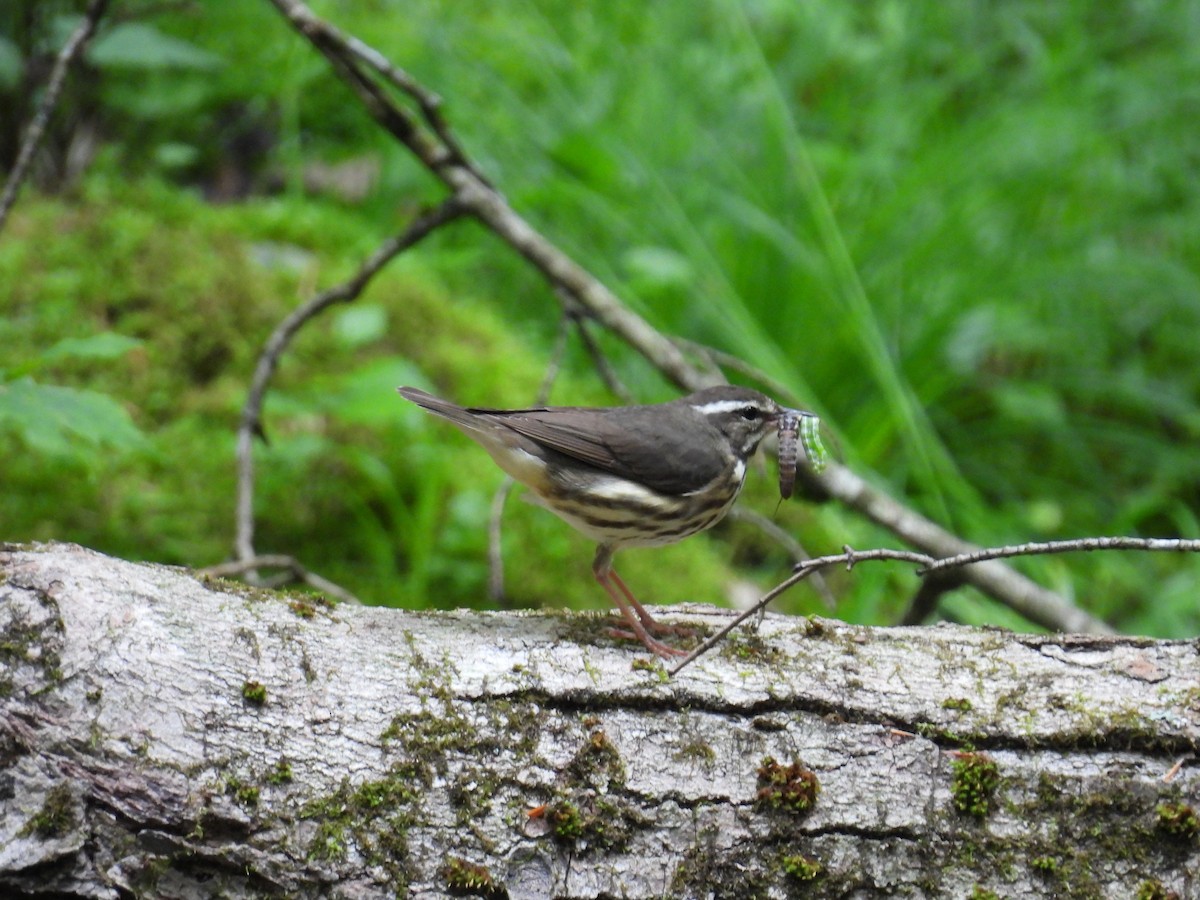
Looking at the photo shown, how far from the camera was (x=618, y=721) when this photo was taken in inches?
91.5

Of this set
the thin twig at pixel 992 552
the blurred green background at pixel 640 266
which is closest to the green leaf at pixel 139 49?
the blurred green background at pixel 640 266

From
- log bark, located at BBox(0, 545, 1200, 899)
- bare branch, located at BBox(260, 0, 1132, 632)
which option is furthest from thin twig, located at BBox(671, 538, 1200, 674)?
bare branch, located at BBox(260, 0, 1132, 632)

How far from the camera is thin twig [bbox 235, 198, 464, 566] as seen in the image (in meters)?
3.62

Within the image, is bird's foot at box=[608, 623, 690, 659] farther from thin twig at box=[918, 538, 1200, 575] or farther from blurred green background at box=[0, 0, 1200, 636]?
blurred green background at box=[0, 0, 1200, 636]

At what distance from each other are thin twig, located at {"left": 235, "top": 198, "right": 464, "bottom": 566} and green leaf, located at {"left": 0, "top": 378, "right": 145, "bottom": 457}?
73cm

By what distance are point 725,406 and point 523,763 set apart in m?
1.47

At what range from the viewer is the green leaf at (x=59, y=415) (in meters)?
2.78

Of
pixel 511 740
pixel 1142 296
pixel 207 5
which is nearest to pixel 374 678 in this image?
pixel 511 740

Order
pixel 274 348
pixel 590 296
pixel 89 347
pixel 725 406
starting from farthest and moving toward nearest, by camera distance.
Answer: pixel 590 296, pixel 274 348, pixel 725 406, pixel 89 347

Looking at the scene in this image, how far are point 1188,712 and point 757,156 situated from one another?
465cm

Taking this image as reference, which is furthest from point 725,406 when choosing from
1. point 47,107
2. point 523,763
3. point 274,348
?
point 47,107

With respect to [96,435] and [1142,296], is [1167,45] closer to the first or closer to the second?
[1142,296]

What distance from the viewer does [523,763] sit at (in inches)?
87.5

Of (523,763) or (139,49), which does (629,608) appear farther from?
(139,49)
